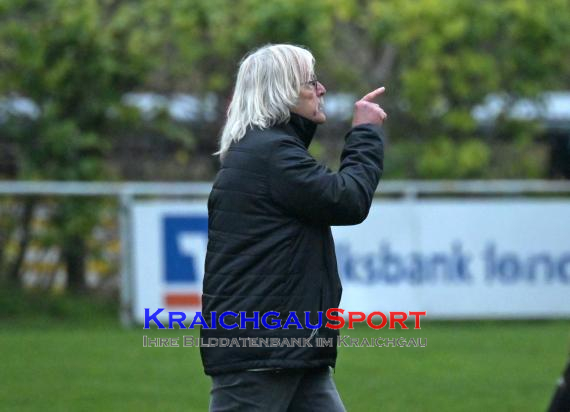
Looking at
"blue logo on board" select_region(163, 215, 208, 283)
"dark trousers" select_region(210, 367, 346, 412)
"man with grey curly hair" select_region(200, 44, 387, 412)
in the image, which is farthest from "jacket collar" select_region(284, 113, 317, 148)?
"blue logo on board" select_region(163, 215, 208, 283)

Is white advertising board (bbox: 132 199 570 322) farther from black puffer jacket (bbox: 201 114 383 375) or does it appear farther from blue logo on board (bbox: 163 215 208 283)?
black puffer jacket (bbox: 201 114 383 375)

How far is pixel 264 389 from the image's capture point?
383 cm

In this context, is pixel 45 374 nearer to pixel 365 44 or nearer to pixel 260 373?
pixel 260 373

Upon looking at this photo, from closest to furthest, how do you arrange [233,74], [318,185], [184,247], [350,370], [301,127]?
[318,185]
[301,127]
[350,370]
[184,247]
[233,74]

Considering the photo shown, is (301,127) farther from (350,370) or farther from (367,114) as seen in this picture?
(350,370)

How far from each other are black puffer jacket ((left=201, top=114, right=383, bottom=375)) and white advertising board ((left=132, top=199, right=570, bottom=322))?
8429 millimetres

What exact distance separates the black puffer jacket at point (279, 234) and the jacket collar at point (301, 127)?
0.06ft

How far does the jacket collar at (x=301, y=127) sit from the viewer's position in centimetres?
392

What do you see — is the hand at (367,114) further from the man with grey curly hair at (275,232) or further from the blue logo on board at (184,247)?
the blue logo on board at (184,247)

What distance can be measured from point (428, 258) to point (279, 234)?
8.92 m

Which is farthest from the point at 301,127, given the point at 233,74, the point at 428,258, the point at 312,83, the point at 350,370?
the point at 233,74

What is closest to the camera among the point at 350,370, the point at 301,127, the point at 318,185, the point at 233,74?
the point at 318,185

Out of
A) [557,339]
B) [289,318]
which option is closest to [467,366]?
[557,339]

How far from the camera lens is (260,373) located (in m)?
3.82
